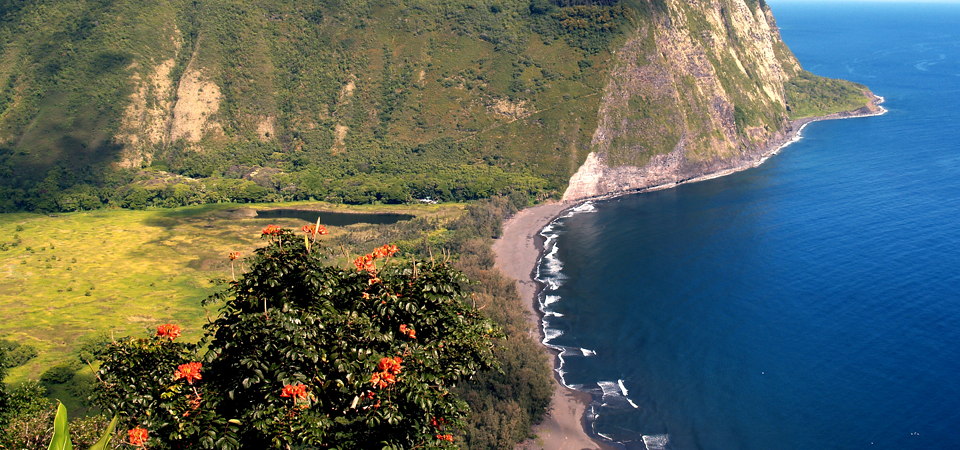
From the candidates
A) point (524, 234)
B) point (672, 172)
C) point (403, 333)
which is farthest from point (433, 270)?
point (672, 172)

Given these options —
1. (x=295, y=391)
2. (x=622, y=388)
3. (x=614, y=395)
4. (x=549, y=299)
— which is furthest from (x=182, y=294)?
(x=295, y=391)

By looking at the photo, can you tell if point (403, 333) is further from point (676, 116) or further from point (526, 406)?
point (676, 116)

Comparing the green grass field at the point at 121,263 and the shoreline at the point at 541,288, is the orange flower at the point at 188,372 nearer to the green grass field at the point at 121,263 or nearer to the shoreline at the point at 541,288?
the shoreline at the point at 541,288

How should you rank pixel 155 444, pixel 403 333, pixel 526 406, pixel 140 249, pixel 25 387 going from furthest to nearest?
pixel 140 249 < pixel 526 406 < pixel 25 387 < pixel 403 333 < pixel 155 444

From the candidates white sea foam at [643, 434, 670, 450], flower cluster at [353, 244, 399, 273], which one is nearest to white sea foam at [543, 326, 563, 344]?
white sea foam at [643, 434, 670, 450]

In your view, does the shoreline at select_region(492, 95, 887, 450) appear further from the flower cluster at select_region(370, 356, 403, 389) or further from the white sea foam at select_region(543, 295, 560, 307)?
the flower cluster at select_region(370, 356, 403, 389)

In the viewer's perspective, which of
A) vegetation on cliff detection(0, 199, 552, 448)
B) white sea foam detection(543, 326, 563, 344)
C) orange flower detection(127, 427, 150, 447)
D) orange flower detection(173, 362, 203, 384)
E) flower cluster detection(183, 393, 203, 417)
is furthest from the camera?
white sea foam detection(543, 326, 563, 344)

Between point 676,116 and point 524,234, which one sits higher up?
point 676,116

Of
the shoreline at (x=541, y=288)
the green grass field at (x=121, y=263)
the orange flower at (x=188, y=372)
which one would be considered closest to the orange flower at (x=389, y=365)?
the orange flower at (x=188, y=372)
